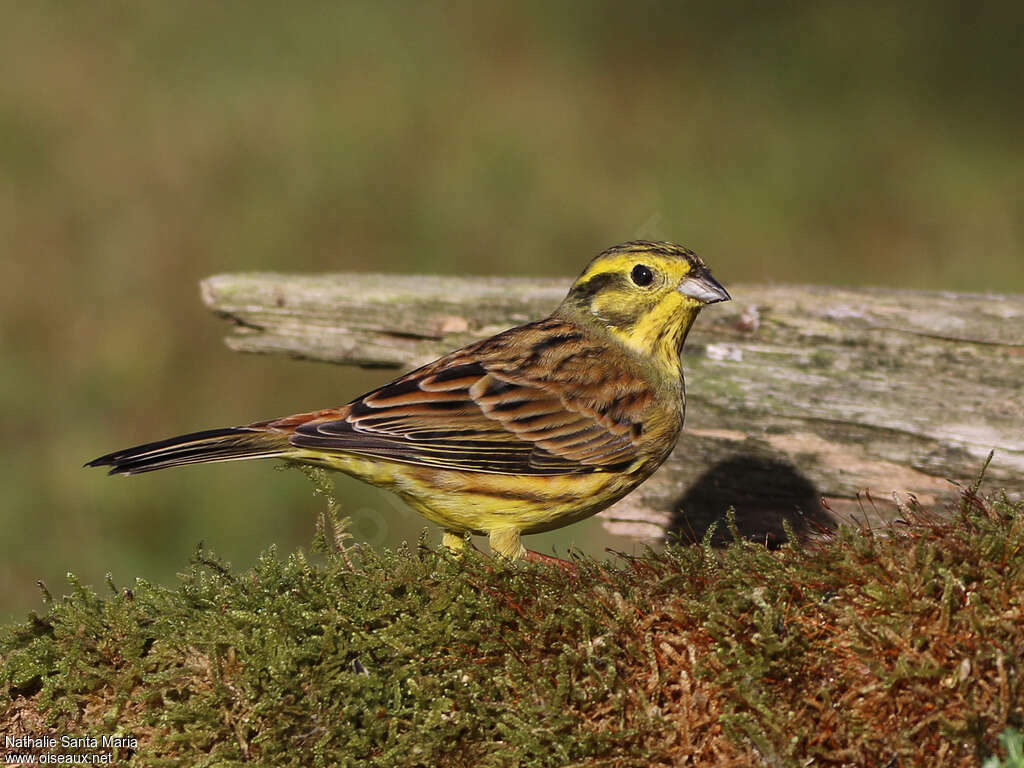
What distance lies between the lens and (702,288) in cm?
507

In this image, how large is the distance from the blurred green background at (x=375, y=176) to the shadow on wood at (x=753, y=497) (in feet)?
7.59

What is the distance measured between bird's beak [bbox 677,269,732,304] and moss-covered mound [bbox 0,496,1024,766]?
1654mm

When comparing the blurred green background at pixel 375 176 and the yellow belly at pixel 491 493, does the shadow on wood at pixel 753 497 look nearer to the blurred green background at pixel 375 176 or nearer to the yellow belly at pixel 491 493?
the yellow belly at pixel 491 493

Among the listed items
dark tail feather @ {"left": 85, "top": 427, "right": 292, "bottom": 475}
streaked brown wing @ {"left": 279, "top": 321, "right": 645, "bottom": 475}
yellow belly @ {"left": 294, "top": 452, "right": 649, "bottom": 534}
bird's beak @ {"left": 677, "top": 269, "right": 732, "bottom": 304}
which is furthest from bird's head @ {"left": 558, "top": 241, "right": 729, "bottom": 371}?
dark tail feather @ {"left": 85, "top": 427, "right": 292, "bottom": 475}

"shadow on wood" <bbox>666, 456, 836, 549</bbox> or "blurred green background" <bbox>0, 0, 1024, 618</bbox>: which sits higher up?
"blurred green background" <bbox>0, 0, 1024, 618</bbox>

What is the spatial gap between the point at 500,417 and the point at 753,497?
1.42 metres

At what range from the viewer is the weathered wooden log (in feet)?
17.6

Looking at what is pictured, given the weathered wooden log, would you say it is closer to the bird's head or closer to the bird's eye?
the bird's head

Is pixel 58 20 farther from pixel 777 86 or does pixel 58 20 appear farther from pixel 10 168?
pixel 777 86

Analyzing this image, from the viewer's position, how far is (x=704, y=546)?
3.56m

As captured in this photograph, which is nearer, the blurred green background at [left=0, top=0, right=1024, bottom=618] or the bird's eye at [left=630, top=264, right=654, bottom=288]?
the bird's eye at [left=630, top=264, right=654, bottom=288]

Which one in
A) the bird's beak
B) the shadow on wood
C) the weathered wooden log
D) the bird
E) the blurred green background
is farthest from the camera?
the blurred green background

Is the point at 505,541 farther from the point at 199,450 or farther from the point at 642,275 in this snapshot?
the point at 642,275

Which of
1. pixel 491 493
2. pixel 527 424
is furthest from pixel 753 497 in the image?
pixel 491 493
